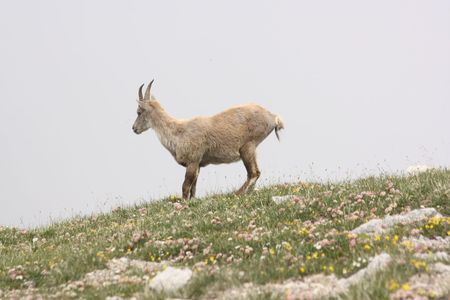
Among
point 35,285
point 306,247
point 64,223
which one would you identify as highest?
point 306,247

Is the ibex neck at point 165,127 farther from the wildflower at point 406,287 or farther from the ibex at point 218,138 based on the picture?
the wildflower at point 406,287

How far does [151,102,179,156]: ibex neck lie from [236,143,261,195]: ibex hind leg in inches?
87.8

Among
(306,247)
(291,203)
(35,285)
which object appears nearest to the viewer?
(306,247)

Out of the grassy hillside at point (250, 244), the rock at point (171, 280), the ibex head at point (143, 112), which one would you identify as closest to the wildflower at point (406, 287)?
the grassy hillside at point (250, 244)

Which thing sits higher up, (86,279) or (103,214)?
(86,279)

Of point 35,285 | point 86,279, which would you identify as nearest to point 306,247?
point 86,279

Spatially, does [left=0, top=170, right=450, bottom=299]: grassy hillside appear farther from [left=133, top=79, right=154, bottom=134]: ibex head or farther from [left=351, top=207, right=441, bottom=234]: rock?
[left=133, top=79, right=154, bottom=134]: ibex head

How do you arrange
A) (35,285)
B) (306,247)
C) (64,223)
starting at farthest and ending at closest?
(64,223) < (35,285) < (306,247)

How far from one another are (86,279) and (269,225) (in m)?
3.72

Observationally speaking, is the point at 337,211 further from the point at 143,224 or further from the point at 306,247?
the point at 143,224

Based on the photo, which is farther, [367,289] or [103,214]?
[103,214]

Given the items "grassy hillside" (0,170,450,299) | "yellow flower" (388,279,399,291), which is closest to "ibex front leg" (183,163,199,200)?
"grassy hillside" (0,170,450,299)

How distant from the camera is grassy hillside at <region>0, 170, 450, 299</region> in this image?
715 cm

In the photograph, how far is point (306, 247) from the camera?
27.5ft
